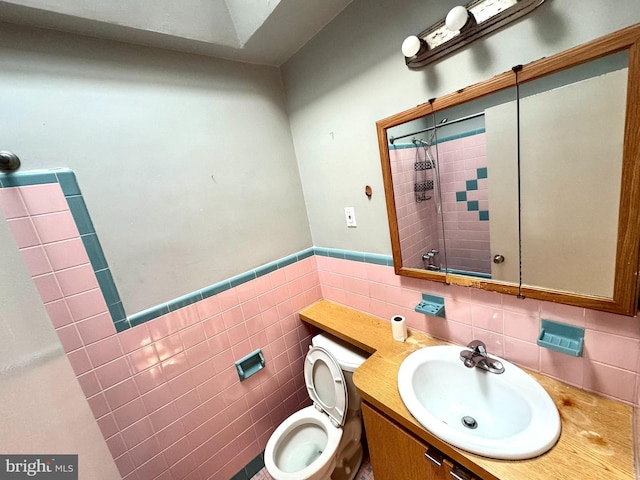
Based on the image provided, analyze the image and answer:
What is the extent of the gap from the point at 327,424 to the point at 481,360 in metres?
0.89

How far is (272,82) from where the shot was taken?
4.61 feet

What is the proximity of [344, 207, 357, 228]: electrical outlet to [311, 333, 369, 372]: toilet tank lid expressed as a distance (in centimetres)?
69

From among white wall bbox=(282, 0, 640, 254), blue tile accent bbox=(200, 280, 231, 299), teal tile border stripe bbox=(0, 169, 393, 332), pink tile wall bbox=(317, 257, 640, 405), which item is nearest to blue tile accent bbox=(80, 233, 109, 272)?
teal tile border stripe bbox=(0, 169, 393, 332)

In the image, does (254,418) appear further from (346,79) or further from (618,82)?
(618,82)

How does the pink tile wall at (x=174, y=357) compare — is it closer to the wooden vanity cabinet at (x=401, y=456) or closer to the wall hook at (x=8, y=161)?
the wall hook at (x=8, y=161)

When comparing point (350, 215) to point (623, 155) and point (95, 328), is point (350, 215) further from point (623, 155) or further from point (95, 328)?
point (95, 328)

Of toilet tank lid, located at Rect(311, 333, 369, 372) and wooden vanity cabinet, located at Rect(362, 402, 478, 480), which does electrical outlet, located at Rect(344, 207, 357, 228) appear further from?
wooden vanity cabinet, located at Rect(362, 402, 478, 480)

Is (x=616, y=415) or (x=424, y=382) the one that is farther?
(x=424, y=382)

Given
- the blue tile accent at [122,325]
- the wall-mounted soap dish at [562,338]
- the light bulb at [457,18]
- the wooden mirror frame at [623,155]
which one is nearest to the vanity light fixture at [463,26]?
the light bulb at [457,18]

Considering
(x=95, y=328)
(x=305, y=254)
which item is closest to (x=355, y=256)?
(x=305, y=254)

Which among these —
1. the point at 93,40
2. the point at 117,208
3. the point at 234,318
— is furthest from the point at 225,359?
the point at 93,40

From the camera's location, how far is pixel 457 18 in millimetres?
701

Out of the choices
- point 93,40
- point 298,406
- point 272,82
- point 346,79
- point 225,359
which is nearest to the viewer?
point 93,40

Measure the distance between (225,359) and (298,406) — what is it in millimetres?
711
